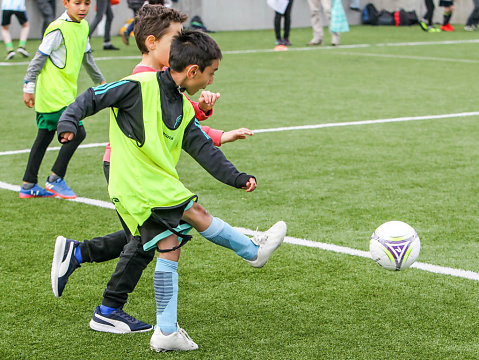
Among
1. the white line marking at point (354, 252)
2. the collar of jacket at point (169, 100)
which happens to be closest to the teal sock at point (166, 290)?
the collar of jacket at point (169, 100)

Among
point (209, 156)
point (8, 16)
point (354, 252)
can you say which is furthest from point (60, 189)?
point (8, 16)

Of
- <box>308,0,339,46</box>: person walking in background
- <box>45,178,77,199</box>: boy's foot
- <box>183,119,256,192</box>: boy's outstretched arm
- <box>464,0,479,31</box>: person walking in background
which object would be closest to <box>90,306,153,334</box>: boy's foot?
<box>183,119,256,192</box>: boy's outstretched arm

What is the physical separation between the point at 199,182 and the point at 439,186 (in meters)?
2.02

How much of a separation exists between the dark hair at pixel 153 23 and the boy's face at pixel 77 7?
1.99m

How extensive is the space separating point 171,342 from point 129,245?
56 centimetres

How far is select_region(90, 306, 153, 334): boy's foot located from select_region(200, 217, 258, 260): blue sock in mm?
527

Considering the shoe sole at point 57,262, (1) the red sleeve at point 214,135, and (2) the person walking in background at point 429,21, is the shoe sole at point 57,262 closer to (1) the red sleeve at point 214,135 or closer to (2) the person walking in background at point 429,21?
(1) the red sleeve at point 214,135

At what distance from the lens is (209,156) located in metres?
3.63

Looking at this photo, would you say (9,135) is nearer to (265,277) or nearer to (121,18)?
(265,277)

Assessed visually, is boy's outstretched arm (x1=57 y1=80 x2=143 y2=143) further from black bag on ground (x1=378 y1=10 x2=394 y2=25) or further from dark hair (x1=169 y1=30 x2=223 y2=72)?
black bag on ground (x1=378 y1=10 x2=394 y2=25)

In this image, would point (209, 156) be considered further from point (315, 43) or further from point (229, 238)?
point (315, 43)

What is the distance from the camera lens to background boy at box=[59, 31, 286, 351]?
3469 mm

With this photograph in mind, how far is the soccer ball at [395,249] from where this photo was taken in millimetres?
4156

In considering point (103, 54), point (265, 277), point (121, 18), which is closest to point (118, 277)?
point (265, 277)
